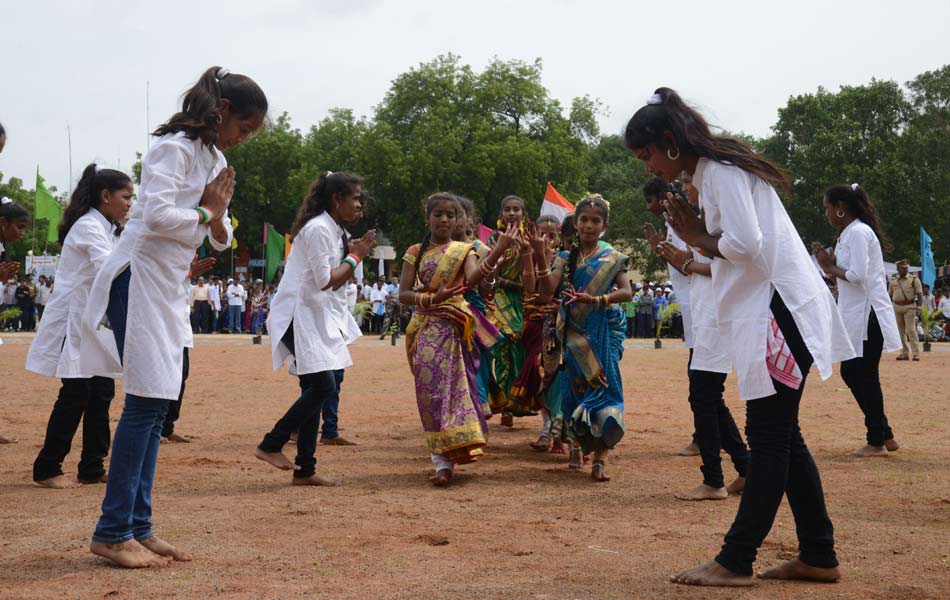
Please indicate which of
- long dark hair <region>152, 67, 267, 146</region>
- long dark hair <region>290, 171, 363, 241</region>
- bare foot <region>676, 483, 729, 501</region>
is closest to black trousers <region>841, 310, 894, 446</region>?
bare foot <region>676, 483, 729, 501</region>

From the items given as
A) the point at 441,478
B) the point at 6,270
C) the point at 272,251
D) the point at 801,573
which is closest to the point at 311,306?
the point at 441,478

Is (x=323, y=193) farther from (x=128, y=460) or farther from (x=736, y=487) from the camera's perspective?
(x=736, y=487)

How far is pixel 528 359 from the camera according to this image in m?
8.31

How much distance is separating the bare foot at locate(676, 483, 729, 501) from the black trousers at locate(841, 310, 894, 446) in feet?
7.30

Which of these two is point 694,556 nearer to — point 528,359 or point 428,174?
point 528,359

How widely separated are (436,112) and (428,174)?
4218 millimetres

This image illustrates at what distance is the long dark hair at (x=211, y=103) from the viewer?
443cm

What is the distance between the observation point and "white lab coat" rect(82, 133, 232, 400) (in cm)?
426

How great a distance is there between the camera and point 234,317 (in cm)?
3416

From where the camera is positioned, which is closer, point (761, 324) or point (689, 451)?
point (761, 324)

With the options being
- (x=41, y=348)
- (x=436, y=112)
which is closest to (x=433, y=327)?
(x=41, y=348)

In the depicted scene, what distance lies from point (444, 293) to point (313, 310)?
3.02 feet

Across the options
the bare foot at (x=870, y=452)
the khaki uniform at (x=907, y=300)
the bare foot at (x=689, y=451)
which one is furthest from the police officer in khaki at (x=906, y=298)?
the bare foot at (x=689, y=451)

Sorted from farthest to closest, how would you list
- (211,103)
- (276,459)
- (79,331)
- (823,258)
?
(823,258)
(276,459)
(79,331)
(211,103)
